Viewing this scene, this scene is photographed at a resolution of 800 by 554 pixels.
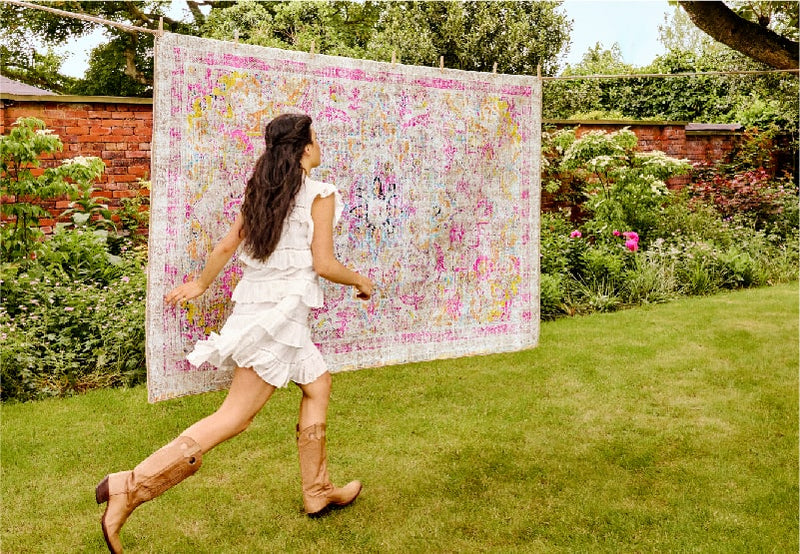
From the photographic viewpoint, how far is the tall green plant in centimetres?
600

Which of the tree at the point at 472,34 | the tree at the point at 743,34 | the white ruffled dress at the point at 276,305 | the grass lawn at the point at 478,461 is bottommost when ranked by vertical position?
the grass lawn at the point at 478,461

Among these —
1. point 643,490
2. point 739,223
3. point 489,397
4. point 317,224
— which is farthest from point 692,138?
point 317,224

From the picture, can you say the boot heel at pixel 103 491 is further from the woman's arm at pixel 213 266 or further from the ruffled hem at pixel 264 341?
the woman's arm at pixel 213 266

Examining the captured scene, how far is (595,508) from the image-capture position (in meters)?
3.42

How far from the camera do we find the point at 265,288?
2.94 m

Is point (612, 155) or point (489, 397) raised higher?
point (612, 155)

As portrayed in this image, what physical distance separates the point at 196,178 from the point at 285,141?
0.39 m

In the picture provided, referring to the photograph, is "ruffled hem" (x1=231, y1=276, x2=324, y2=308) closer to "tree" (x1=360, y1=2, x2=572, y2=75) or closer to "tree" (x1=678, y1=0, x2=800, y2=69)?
"tree" (x1=678, y1=0, x2=800, y2=69)

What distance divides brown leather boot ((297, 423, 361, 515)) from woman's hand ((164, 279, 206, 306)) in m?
0.72

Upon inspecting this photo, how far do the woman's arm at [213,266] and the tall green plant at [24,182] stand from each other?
3.74m

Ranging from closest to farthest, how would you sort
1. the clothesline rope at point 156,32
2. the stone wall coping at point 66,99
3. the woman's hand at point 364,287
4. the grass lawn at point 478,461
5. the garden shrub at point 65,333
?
the clothesline rope at point 156,32
the woman's hand at point 364,287
the grass lawn at point 478,461
the garden shrub at point 65,333
the stone wall coping at point 66,99

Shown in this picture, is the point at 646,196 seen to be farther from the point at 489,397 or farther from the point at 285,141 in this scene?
the point at 285,141

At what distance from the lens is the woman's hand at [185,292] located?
9.54ft

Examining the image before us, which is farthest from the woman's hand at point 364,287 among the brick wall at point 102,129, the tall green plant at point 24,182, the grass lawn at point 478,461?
the brick wall at point 102,129
